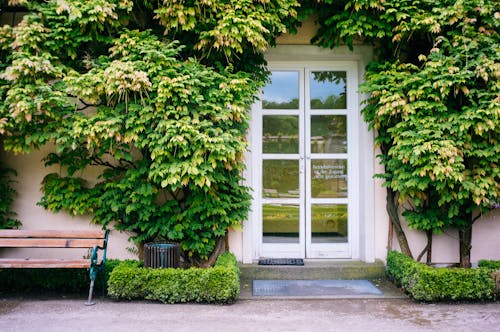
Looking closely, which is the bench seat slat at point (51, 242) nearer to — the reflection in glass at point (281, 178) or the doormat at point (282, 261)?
the doormat at point (282, 261)

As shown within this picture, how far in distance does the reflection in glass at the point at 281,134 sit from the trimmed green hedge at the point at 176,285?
221cm

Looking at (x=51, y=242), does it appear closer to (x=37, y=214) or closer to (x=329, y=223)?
(x=37, y=214)

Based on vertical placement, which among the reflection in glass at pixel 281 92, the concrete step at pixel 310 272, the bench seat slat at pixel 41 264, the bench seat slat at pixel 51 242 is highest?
the reflection in glass at pixel 281 92

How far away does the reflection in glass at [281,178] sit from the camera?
6.12 metres

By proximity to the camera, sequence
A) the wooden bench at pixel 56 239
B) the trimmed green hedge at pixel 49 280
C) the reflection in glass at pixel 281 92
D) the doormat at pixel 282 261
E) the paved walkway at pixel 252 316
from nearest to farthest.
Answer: the paved walkway at pixel 252 316 < the wooden bench at pixel 56 239 < the trimmed green hedge at pixel 49 280 < the doormat at pixel 282 261 < the reflection in glass at pixel 281 92

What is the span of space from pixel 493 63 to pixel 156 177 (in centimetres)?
421

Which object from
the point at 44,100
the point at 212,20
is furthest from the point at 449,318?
the point at 44,100

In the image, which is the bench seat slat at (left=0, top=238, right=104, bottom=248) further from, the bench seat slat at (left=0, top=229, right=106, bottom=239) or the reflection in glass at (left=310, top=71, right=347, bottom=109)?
the reflection in glass at (left=310, top=71, right=347, bottom=109)

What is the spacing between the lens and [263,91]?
617 centimetres

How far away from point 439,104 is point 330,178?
191 cm

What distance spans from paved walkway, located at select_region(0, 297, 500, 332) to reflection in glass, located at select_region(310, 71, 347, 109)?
9.57ft

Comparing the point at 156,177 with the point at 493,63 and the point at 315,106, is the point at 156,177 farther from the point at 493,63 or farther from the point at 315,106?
the point at 493,63

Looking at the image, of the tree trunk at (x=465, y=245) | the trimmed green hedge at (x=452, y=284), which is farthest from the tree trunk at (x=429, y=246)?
the trimmed green hedge at (x=452, y=284)

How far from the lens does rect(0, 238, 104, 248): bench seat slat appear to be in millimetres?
4941
